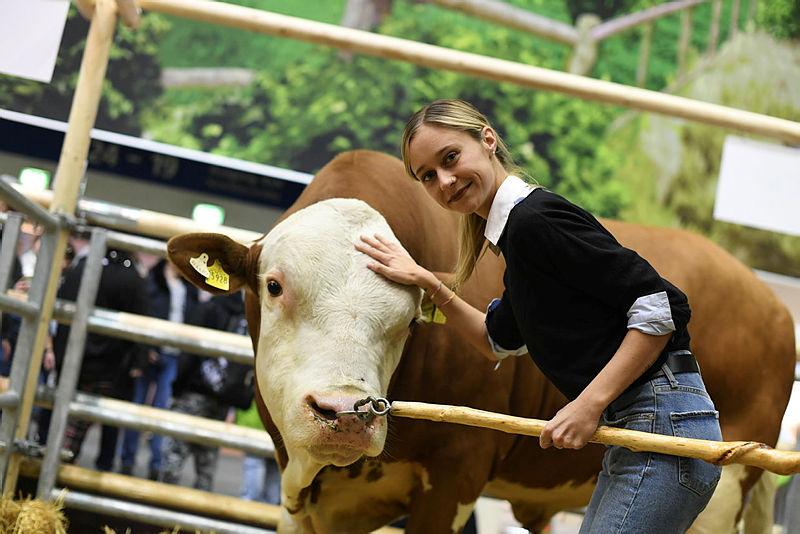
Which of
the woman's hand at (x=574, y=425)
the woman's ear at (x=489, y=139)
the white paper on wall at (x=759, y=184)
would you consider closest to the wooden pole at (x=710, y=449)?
the woman's hand at (x=574, y=425)

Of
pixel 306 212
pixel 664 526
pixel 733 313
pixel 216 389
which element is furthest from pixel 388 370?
pixel 216 389

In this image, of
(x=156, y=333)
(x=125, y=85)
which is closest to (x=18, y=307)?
(x=156, y=333)

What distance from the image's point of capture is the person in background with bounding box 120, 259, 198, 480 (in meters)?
5.20

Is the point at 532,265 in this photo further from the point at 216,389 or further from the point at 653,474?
the point at 216,389

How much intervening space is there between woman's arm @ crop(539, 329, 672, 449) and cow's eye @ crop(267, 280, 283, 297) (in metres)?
0.88

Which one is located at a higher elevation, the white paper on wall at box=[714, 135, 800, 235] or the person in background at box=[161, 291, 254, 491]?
the white paper on wall at box=[714, 135, 800, 235]

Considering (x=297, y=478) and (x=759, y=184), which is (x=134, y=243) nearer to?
(x=297, y=478)

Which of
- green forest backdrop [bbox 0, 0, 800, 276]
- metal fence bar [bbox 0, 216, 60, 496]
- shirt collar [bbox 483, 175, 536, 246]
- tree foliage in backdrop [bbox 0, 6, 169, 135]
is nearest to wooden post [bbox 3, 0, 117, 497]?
metal fence bar [bbox 0, 216, 60, 496]

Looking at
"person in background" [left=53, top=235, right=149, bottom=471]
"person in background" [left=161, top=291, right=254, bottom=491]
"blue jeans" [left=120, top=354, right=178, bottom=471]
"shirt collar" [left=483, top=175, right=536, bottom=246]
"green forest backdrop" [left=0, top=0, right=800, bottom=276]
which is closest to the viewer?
"shirt collar" [left=483, top=175, right=536, bottom=246]

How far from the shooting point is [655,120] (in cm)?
1151

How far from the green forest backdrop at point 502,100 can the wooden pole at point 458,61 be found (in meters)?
7.17

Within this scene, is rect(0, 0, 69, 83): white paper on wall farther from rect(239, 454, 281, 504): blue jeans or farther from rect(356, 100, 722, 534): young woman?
rect(239, 454, 281, 504): blue jeans

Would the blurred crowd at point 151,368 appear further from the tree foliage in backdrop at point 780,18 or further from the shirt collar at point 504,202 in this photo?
the tree foliage in backdrop at point 780,18

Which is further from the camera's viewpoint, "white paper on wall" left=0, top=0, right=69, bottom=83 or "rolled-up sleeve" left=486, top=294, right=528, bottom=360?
"white paper on wall" left=0, top=0, right=69, bottom=83
